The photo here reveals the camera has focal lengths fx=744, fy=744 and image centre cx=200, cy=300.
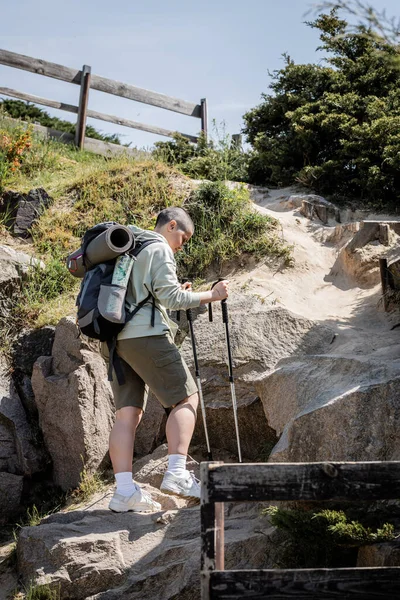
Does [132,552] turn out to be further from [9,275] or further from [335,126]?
[335,126]

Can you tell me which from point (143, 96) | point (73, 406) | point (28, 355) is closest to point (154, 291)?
point (73, 406)

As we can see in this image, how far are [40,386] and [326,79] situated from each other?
860cm

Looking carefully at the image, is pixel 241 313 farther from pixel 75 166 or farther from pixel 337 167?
pixel 75 166

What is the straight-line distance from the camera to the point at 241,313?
7.82 m

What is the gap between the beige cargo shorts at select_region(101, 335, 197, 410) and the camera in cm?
554

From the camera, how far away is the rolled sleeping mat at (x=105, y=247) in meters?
5.57

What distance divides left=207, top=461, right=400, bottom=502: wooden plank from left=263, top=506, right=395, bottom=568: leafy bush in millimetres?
766

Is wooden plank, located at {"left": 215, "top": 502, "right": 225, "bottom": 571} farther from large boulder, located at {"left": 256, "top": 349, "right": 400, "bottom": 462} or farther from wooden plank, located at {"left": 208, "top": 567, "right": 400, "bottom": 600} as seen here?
large boulder, located at {"left": 256, "top": 349, "right": 400, "bottom": 462}

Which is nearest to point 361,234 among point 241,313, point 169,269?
point 241,313

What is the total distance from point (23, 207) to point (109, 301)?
18.4 ft

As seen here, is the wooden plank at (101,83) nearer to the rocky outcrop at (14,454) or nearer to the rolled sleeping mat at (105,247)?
the rocky outcrop at (14,454)

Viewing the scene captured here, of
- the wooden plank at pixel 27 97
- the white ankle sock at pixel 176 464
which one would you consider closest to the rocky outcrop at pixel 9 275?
the white ankle sock at pixel 176 464

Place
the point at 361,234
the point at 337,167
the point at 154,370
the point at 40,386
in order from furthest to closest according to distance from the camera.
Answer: the point at 337,167, the point at 361,234, the point at 40,386, the point at 154,370

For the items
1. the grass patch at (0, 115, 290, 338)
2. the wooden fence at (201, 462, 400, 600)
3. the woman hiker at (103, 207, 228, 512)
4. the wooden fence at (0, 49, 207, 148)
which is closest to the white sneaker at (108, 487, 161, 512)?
the woman hiker at (103, 207, 228, 512)
